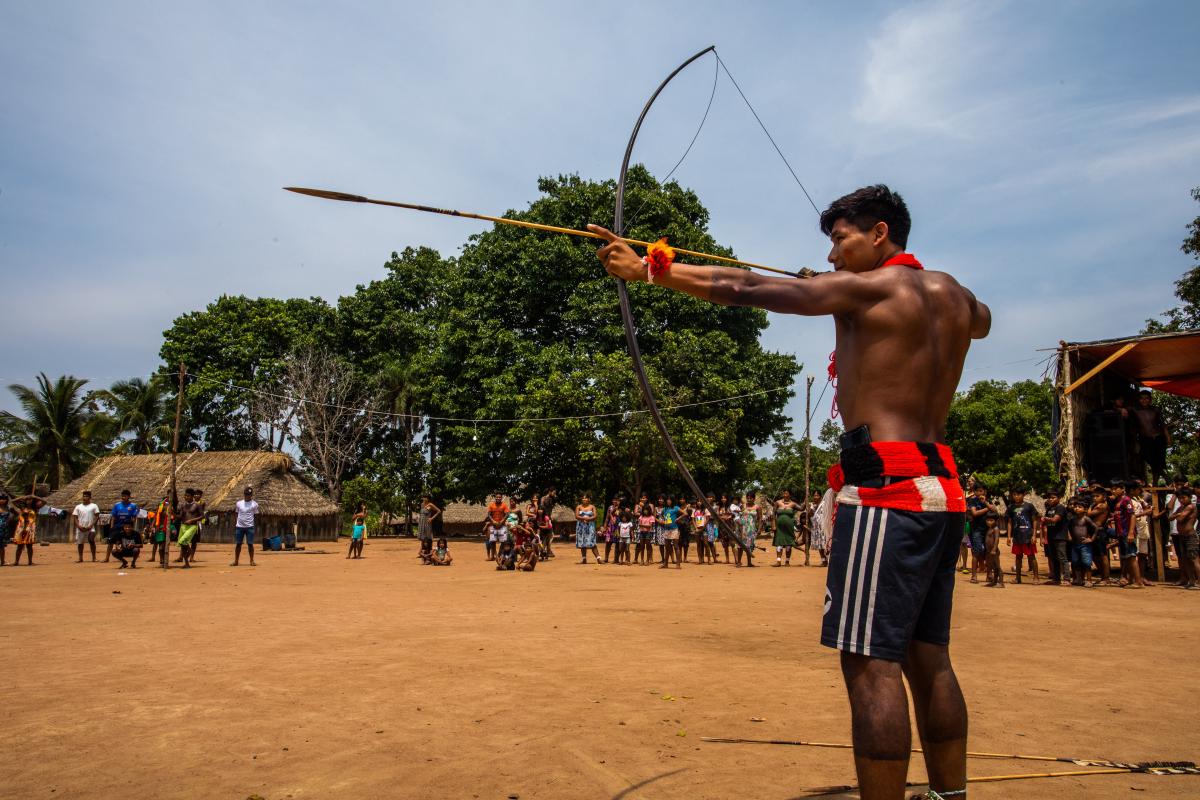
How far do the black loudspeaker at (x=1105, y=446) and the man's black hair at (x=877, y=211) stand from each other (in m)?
14.3

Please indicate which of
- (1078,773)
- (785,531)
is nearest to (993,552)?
(785,531)

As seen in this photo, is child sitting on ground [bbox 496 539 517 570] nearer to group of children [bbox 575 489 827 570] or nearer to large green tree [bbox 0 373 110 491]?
group of children [bbox 575 489 827 570]

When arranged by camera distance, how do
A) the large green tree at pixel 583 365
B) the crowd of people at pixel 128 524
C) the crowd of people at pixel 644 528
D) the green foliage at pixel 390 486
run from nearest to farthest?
the crowd of people at pixel 128 524 → the crowd of people at pixel 644 528 → the large green tree at pixel 583 365 → the green foliage at pixel 390 486

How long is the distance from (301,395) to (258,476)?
6.69m

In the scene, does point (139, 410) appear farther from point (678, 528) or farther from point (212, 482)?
point (678, 528)

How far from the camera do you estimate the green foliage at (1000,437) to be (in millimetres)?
44719

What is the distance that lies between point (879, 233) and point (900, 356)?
1.75 ft

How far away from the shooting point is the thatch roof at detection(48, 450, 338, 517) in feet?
108

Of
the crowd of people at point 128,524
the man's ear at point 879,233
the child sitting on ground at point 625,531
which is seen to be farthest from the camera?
the child sitting on ground at point 625,531

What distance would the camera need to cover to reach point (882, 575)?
2.62 m

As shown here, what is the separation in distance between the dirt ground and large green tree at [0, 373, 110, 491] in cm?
3256

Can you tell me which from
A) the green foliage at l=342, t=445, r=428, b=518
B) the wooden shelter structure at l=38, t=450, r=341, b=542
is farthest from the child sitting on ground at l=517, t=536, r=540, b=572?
the green foliage at l=342, t=445, r=428, b=518

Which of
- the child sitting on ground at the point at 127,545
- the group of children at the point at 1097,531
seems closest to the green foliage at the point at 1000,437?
the group of children at the point at 1097,531

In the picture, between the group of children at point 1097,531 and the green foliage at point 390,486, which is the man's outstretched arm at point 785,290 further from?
the green foliage at point 390,486
